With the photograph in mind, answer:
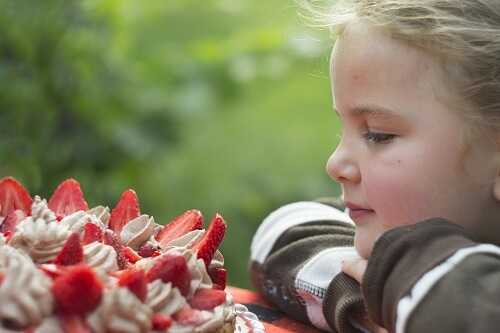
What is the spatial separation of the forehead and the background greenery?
109cm

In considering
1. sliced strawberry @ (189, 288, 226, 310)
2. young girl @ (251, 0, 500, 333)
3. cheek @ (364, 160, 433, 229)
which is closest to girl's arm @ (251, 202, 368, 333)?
young girl @ (251, 0, 500, 333)

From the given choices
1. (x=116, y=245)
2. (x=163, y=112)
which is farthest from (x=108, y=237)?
(x=163, y=112)

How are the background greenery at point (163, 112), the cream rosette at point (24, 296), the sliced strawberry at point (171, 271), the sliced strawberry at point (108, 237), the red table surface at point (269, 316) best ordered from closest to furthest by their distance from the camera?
the cream rosette at point (24, 296)
the sliced strawberry at point (171, 271)
the sliced strawberry at point (108, 237)
the red table surface at point (269, 316)
the background greenery at point (163, 112)

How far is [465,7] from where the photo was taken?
3.95 feet

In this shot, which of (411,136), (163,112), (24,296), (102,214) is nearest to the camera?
(24,296)

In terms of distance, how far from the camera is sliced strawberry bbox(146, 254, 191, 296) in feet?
3.51

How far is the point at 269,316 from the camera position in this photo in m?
1.46

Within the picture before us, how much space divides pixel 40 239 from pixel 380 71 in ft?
1.42

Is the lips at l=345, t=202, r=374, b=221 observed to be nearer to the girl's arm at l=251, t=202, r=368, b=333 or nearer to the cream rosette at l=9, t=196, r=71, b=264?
the girl's arm at l=251, t=202, r=368, b=333

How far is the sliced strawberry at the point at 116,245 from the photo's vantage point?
1.15 meters

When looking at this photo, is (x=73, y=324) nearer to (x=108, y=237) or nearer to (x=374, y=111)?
Answer: (x=108, y=237)

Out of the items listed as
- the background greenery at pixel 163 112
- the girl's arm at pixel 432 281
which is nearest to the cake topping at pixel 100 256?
the girl's arm at pixel 432 281

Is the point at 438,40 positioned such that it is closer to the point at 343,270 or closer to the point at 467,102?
the point at 467,102

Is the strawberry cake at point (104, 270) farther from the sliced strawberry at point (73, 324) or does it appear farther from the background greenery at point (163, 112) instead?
the background greenery at point (163, 112)
